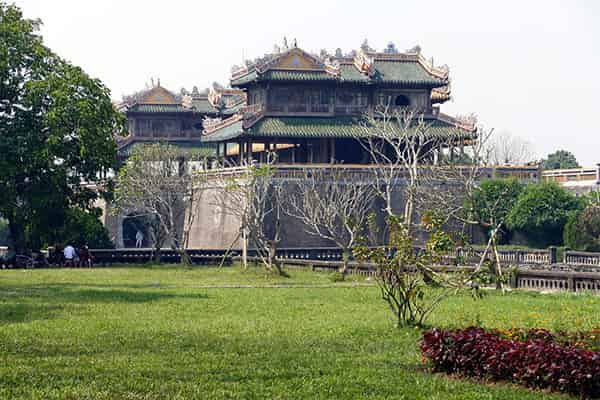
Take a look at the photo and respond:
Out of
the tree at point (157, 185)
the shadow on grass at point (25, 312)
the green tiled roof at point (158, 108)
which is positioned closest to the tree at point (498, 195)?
the tree at point (157, 185)

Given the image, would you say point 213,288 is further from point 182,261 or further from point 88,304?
point 182,261

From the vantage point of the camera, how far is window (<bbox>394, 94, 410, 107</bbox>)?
62.1m

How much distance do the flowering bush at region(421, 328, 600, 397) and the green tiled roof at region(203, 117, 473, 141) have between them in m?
42.9

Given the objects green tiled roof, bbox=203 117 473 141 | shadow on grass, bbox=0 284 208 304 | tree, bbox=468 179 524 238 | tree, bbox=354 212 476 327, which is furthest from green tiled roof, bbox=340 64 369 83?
tree, bbox=354 212 476 327

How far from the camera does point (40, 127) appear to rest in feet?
144

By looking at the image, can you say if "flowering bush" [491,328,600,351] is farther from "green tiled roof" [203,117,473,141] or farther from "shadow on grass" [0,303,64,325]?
"green tiled roof" [203,117,473,141]

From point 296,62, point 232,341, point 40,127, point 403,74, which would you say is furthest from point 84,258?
point 232,341

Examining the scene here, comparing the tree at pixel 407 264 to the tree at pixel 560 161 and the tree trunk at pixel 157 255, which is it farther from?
the tree at pixel 560 161

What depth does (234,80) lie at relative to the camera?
62.8 m

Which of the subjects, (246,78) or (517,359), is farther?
(246,78)

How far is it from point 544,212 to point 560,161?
166 feet

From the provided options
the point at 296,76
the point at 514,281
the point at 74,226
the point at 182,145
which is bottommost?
the point at 514,281

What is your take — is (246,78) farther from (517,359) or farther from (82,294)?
(517,359)

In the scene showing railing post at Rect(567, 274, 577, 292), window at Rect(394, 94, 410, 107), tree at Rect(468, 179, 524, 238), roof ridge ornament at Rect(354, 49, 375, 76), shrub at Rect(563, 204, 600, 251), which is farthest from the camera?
window at Rect(394, 94, 410, 107)
